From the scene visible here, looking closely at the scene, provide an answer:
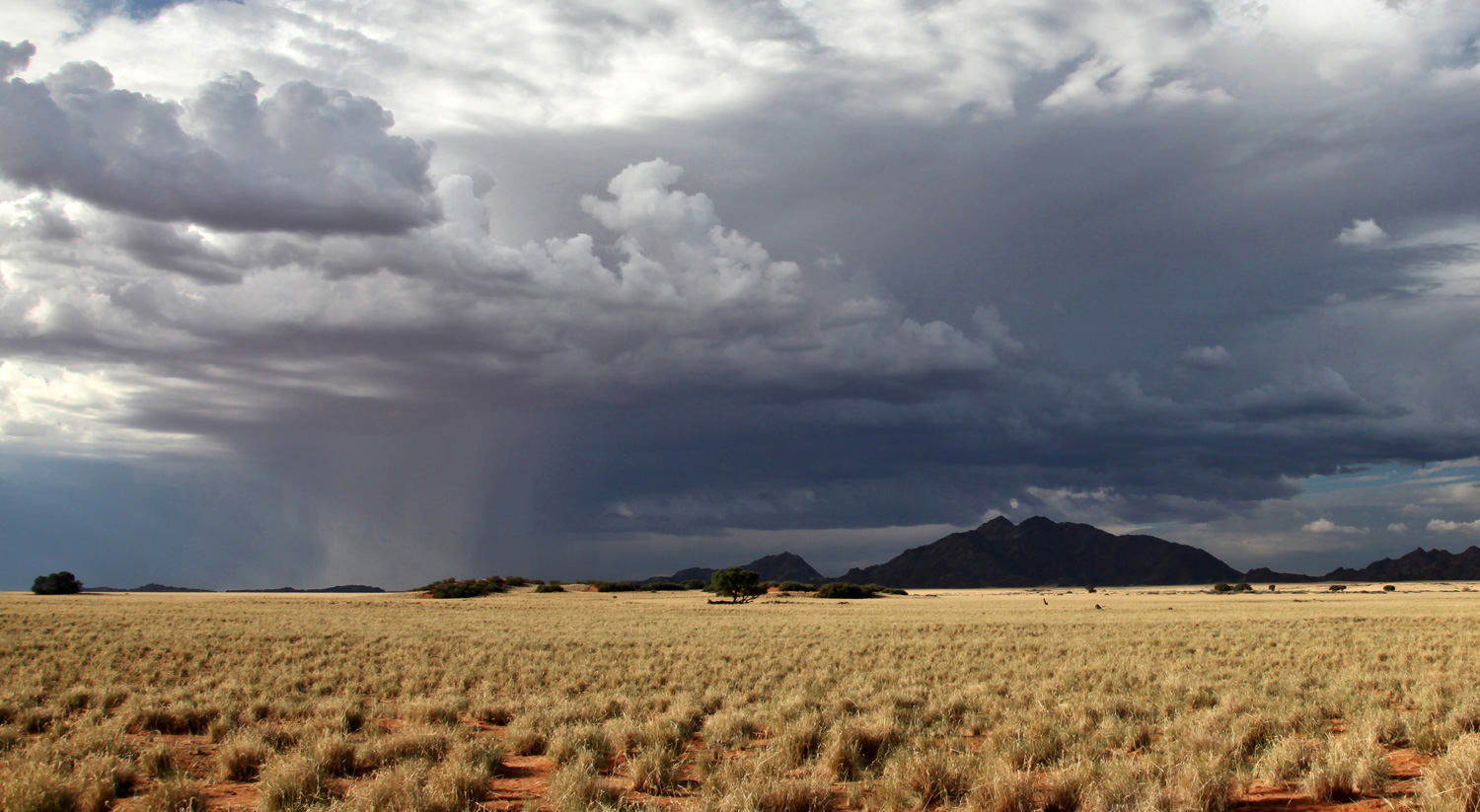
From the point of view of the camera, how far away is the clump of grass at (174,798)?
8562mm

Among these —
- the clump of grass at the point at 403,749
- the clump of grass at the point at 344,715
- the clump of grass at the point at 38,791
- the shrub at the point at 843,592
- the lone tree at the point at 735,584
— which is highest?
the clump of grass at the point at 38,791

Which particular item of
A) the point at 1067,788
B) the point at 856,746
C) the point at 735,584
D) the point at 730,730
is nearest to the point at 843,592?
the point at 735,584

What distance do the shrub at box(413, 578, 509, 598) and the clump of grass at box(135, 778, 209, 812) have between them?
366 feet

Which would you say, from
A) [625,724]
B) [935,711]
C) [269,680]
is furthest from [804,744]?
[269,680]

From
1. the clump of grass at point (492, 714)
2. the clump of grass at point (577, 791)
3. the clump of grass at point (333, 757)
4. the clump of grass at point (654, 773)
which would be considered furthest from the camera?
the clump of grass at point (492, 714)

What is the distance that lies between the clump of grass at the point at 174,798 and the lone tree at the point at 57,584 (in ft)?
501

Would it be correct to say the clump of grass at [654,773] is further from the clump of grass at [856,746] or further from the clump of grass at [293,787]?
the clump of grass at [293,787]

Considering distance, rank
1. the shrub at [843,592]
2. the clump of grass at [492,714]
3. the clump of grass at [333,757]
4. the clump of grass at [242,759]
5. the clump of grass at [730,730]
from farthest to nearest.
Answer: the shrub at [843,592], the clump of grass at [492,714], the clump of grass at [730,730], the clump of grass at [242,759], the clump of grass at [333,757]

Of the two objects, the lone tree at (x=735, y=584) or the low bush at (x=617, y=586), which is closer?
the lone tree at (x=735, y=584)

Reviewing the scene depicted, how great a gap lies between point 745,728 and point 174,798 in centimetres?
763

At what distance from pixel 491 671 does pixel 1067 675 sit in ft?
47.0

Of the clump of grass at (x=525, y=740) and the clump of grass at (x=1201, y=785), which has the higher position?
the clump of grass at (x=1201, y=785)

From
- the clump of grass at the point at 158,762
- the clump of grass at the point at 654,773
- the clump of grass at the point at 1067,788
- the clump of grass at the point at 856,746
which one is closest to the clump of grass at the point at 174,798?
the clump of grass at the point at 158,762

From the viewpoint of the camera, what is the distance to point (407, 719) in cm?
1457
